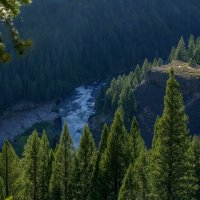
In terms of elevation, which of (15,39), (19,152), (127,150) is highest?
(15,39)

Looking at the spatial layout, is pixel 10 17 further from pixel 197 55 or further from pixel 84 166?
pixel 197 55

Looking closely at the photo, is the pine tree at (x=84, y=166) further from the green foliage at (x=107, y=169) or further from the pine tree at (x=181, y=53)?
the pine tree at (x=181, y=53)

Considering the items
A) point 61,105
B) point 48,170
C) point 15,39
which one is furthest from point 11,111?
point 15,39

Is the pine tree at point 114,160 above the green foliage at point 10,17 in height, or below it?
below

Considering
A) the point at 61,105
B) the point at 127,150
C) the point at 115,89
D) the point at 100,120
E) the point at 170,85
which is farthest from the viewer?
the point at 61,105

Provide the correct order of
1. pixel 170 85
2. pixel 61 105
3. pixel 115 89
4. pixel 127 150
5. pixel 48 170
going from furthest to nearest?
1. pixel 61 105
2. pixel 115 89
3. pixel 48 170
4. pixel 127 150
5. pixel 170 85

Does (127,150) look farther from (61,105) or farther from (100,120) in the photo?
(61,105)

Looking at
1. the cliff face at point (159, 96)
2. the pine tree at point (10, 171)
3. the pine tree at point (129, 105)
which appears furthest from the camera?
the pine tree at point (129, 105)

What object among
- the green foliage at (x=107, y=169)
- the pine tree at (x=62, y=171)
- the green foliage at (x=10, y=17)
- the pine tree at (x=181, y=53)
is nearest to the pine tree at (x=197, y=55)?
the pine tree at (x=181, y=53)

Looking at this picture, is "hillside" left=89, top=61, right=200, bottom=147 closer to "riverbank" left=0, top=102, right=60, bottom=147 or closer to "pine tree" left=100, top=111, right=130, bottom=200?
"riverbank" left=0, top=102, right=60, bottom=147
